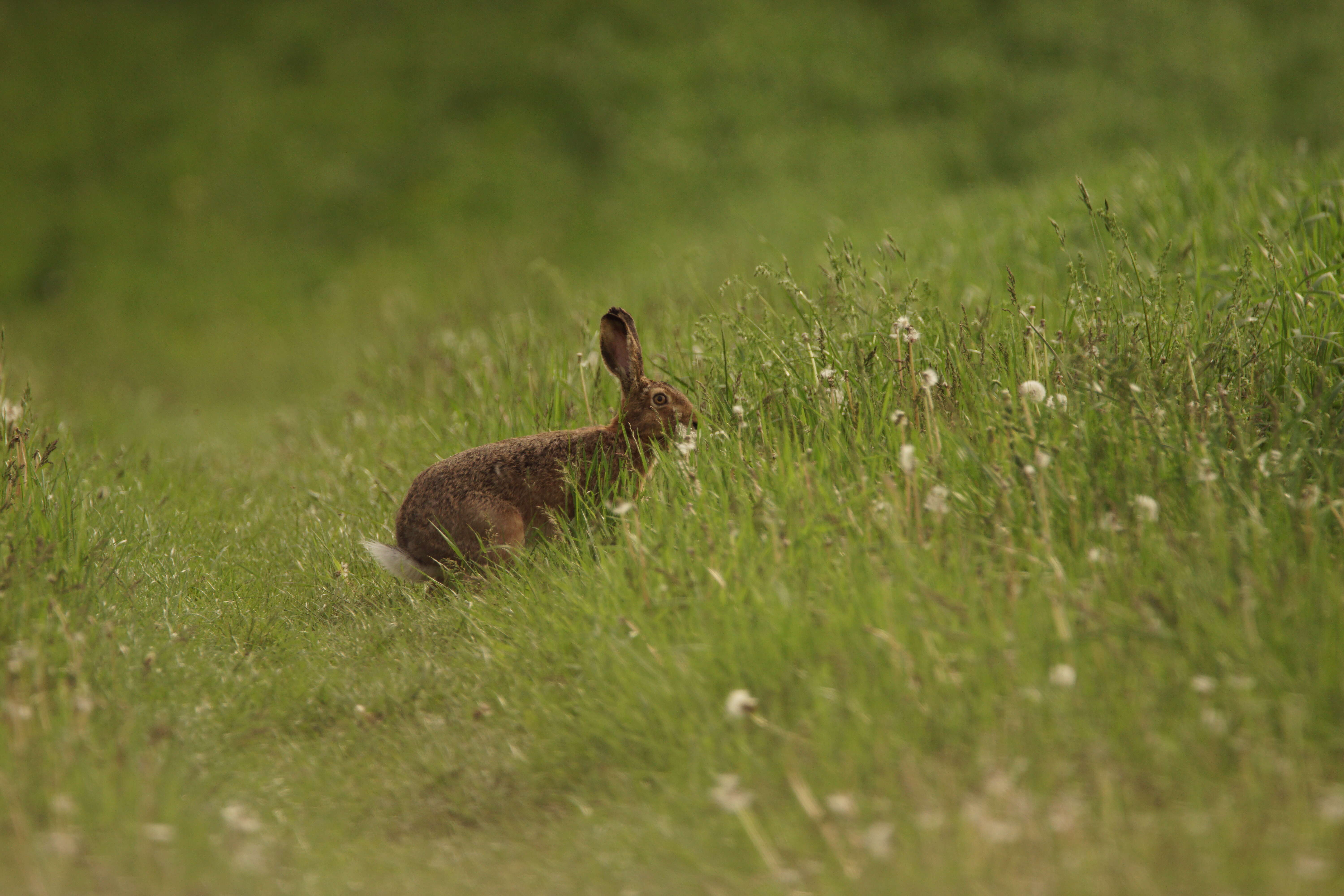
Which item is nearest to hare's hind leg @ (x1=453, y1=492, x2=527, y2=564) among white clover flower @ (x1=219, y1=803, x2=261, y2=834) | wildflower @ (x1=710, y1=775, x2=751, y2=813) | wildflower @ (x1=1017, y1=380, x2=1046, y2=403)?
white clover flower @ (x1=219, y1=803, x2=261, y2=834)

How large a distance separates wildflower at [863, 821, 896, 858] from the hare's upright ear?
114 inches

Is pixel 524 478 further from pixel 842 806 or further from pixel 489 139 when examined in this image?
pixel 489 139

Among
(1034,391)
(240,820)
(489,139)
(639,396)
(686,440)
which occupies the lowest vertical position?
(240,820)

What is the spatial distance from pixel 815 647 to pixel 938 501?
69cm

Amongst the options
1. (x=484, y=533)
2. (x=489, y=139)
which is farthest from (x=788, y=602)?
(x=489, y=139)

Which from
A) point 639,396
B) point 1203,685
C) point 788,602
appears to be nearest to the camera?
point 1203,685

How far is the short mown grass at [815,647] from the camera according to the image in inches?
110

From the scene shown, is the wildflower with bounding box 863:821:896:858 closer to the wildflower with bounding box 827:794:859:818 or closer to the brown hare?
the wildflower with bounding box 827:794:859:818

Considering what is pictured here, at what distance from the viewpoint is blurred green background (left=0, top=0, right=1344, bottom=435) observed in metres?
12.2

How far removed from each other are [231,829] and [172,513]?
11.2 feet

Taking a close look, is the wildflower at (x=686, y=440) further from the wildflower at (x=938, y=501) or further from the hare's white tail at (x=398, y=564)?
the hare's white tail at (x=398, y=564)

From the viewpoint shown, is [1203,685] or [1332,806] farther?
[1203,685]

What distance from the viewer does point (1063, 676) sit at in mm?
2850

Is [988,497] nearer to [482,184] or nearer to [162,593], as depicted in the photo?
[162,593]
